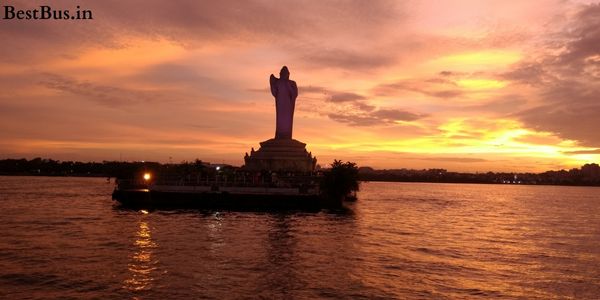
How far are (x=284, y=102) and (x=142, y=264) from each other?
2636 inches

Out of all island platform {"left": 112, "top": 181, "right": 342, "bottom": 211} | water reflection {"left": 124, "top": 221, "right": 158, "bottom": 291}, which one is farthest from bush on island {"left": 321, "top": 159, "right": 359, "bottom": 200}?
water reflection {"left": 124, "top": 221, "right": 158, "bottom": 291}

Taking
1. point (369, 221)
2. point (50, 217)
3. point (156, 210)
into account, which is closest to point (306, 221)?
point (369, 221)

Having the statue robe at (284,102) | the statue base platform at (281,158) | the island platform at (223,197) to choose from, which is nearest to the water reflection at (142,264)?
the island platform at (223,197)

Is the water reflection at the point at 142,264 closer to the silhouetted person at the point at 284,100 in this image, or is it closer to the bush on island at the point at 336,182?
the bush on island at the point at 336,182

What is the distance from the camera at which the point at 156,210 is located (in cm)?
5325

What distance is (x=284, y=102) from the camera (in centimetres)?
8844

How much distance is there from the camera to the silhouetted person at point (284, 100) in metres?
87.8

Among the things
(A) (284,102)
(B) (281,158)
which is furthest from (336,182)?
(A) (284,102)

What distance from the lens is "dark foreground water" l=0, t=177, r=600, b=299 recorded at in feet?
62.2

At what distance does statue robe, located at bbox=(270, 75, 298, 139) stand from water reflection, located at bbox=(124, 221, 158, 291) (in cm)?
5568

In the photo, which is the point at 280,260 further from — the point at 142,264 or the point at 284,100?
the point at 284,100

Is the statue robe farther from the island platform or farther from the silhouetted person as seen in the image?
the island platform

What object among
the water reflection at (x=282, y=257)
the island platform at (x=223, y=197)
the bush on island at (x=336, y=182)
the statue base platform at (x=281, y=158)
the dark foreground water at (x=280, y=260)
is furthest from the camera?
the statue base platform at (x=281, y=158)

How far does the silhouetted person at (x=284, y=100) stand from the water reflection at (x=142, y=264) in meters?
55.7
